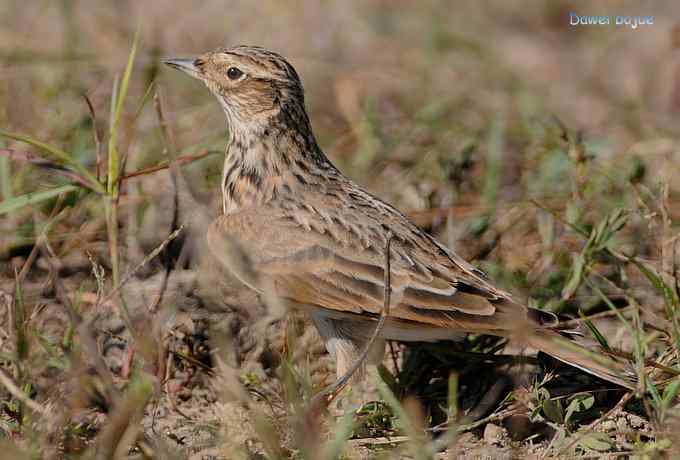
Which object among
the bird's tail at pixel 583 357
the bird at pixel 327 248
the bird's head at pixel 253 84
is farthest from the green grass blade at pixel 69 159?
the bird's tail at pixel 583 357

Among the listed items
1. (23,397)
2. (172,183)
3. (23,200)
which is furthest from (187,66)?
(23,397)

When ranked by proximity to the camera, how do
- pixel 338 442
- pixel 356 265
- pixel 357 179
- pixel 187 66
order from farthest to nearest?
pixel 357 179 → pixel 187 66 → pixel 356 265 → pixel 338 442

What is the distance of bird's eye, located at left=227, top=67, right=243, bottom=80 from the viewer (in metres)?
4.35

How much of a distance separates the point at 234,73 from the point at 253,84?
0.34 ft

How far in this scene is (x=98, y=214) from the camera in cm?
480

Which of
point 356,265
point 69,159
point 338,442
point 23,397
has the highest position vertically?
point 69,159

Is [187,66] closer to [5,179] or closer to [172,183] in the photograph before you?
[172,183]

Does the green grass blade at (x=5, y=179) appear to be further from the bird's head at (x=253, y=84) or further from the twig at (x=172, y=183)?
the bird's head at (x=253, y=84)

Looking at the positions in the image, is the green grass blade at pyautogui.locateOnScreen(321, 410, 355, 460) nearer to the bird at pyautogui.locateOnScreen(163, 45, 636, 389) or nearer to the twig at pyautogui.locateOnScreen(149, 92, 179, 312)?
the bird at pyautogui.locateOnScreen(163, 45, 636, 389)

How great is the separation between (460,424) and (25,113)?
3182mm

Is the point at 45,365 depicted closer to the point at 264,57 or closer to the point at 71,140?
the point at 264,57

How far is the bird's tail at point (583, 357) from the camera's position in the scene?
3.46 metres

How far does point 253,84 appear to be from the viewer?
433 centimetres

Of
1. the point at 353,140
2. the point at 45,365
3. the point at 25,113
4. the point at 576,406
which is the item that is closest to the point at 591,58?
the point at 353,140
